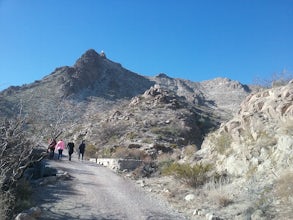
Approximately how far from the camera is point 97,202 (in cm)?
1227

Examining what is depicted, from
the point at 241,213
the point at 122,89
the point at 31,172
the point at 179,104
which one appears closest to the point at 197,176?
the point at 241,213

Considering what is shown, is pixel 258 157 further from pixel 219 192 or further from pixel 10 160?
pixel 10 160

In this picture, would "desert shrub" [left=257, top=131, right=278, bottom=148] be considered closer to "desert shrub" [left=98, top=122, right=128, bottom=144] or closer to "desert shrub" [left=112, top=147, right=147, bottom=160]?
"desert shrub" [left=112, top=147, right=147, bottom=160]

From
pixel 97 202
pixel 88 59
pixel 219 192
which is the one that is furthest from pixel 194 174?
pixel 88 59

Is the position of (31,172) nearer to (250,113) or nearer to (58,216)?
(58,216)

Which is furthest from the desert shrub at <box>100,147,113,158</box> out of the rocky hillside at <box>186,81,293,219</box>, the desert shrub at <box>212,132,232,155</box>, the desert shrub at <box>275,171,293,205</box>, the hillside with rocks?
the desert shrub at <box>275,171,293,205</box>

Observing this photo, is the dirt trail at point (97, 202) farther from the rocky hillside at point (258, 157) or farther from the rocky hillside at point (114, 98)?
the rocky hillside at point (114, 98)

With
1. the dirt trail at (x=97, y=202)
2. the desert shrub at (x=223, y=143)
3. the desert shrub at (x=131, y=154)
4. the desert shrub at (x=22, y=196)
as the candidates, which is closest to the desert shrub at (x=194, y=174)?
the desert shrub at (x=223, y=143)

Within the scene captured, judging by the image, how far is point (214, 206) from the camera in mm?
12172

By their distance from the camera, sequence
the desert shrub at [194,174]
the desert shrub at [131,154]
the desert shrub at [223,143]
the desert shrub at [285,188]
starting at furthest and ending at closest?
the desert shrub at [131,154] → the desert shrub at [223,143] → the desert shrub at [194,174] → the desert shrub at [285,188]

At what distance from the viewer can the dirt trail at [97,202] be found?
10875mm

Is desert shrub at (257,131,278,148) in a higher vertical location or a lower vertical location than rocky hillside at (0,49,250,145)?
lower

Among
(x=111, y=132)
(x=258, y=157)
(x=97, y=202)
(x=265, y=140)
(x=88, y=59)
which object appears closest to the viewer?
(x=97, y=202)

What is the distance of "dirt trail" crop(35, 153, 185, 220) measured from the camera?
10.9 m
